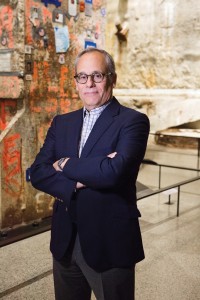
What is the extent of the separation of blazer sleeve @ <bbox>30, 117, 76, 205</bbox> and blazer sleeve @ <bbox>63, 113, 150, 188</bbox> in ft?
0.19

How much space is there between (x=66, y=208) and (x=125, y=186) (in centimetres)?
29

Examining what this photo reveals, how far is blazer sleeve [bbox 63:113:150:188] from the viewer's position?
168cm

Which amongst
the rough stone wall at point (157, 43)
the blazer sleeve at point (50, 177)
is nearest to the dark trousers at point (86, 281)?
the blazer sleeve at point (50, 177)

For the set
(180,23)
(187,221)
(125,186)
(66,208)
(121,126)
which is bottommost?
(187,221)

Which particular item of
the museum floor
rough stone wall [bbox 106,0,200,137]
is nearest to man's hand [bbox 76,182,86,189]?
the museum floor

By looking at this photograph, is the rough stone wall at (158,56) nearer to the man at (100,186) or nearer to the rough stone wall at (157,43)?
the rough stone wall at (157,43)

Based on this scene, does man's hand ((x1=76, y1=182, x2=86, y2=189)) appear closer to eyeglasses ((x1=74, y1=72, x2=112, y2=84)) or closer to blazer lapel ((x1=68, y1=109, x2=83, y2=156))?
blazer lapel ((x1=68, y1=109, x2=83, y2=156))

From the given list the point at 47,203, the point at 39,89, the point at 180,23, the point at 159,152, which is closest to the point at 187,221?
the point at 47,203

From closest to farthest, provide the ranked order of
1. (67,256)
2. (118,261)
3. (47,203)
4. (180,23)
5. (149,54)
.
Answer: (118,261) → (67,256) → (47,203) → (180,23) → (149,54)

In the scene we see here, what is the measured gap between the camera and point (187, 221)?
4430 mm

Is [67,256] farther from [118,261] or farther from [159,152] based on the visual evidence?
[159,152]

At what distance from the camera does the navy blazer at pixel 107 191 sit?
1696 millimetres

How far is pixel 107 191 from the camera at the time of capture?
172cm

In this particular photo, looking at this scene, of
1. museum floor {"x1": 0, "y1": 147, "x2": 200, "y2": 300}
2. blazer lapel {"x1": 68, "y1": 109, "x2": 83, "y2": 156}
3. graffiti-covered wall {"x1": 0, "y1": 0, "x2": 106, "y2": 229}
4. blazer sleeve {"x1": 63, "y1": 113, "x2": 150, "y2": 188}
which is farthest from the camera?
graffiti-covered wall {"x1": 0, "y1": 0, "x2": 106, "y2": 229}
